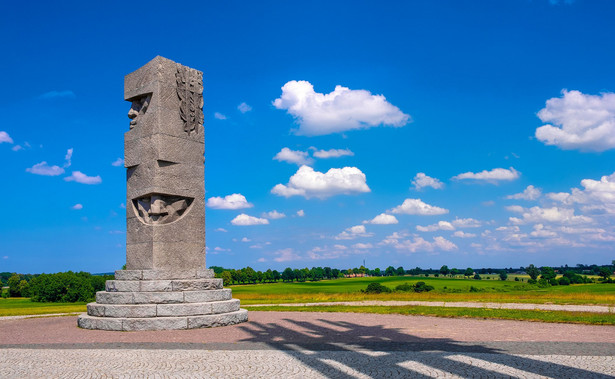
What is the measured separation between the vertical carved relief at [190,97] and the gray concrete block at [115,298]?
4.56 metres

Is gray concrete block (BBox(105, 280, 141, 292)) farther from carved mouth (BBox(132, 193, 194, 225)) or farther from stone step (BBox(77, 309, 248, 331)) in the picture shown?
carved mouth (BBox(132, 193, 194, 225))

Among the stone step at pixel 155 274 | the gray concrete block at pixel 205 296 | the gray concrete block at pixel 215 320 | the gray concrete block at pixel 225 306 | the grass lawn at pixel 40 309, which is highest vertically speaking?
the stone step at pixel 155 274

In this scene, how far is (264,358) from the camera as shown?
727 centimetres

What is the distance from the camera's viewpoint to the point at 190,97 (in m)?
13.4

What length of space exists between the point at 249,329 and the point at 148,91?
6795mm

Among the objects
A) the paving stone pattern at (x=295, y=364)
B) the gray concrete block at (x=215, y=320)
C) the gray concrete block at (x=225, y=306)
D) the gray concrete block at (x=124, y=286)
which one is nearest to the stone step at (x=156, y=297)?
the gray concrete block at (x=124, y=286)

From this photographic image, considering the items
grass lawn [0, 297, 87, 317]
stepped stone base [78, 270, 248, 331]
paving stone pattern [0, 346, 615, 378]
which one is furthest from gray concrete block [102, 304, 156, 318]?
grass lawn [0, 297, 87, 317]

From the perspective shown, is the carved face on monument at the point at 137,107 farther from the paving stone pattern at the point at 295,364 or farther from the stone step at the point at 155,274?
the paving stone pattern at the point at 295,364

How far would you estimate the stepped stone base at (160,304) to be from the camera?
10.9 metres

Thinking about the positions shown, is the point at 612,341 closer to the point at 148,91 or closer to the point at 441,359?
the point at 441,359

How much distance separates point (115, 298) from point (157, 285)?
105cm

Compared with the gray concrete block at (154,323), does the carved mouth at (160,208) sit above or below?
above

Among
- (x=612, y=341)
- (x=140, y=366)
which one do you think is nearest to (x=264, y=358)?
(x=140, y=366)

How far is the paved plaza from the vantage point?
6371 mm
